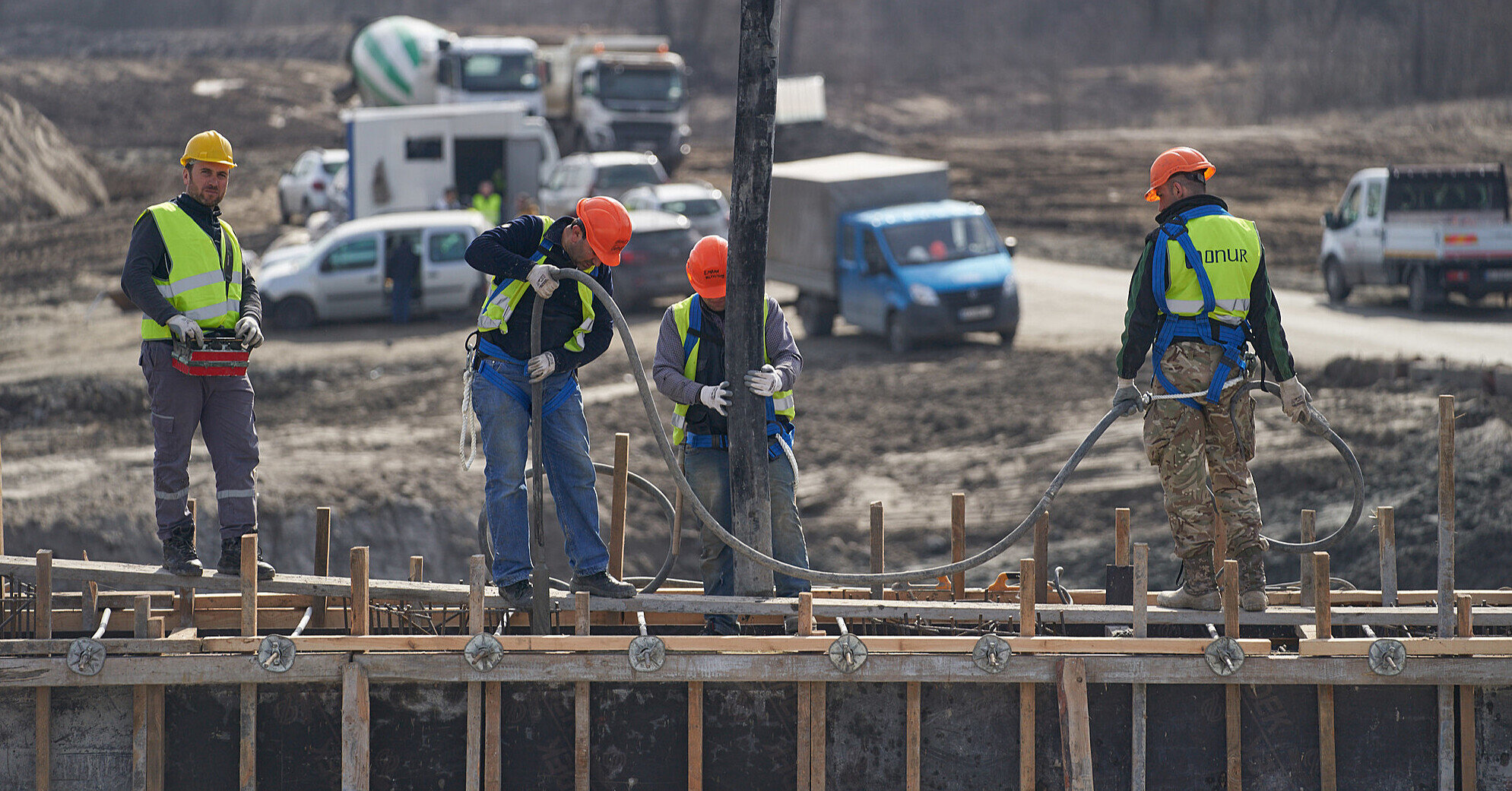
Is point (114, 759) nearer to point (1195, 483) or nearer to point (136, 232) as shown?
point (136, 232)

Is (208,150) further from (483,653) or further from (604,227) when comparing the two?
(483,653)

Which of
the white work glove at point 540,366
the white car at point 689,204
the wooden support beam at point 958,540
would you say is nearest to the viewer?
the white work glove at point 540,366

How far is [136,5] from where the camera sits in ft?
244

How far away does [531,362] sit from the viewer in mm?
6000

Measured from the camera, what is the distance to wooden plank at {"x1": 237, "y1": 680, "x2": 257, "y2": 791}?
18.4 feet

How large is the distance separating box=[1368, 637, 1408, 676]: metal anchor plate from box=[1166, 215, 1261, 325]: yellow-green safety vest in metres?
1.52

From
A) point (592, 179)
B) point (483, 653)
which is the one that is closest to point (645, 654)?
point (483, 653)

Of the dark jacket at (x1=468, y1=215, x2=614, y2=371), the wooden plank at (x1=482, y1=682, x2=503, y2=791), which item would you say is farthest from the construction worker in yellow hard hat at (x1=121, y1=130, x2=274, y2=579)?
the wooden plank at (x1=482, y1=682, x2=503, y2=791)

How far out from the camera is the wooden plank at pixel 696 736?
5.72 meters

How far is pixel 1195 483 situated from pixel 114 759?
4.87m

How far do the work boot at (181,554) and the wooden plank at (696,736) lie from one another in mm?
2452

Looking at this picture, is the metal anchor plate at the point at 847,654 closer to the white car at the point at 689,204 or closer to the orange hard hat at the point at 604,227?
the orange hard hat at the point at 604,227

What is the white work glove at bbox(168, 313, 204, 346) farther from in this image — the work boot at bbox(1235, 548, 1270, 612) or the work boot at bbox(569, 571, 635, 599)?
the work boot at bbox(1235, 548, 1270, 612)

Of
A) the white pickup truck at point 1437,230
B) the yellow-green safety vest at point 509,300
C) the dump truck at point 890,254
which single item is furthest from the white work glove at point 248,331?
the white pickup truck at point 1437,230
